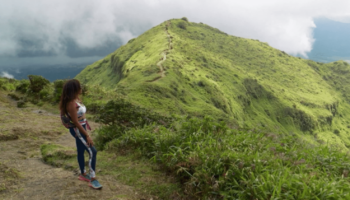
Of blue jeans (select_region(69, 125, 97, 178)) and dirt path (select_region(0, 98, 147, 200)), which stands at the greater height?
blue jeans (select_region(69, 125, 97, 178))

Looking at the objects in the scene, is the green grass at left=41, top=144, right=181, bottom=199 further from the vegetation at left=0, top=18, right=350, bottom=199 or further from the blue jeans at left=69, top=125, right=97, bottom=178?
the blue jeans at left=69, top=125, right=97, bottom=178

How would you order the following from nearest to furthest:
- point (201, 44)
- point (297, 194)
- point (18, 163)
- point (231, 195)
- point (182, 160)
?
point (297, 194) < point (231, 195) < point (182, 160) < point (18, 163) < point (201, 44)

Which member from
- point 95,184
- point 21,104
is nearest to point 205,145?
point 95,184

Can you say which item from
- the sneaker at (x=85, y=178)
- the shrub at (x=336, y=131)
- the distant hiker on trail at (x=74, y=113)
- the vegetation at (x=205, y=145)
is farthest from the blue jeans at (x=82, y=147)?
the shrub at (x=336, y=131)

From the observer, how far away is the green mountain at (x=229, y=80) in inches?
2022

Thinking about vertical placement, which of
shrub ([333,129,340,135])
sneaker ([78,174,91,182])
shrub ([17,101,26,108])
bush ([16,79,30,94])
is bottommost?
shrub ([333,129,340,135])

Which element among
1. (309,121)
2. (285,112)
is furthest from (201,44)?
(309,121)

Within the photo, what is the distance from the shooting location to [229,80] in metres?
88.8

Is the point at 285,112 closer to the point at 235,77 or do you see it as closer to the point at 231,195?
the point at 235,77

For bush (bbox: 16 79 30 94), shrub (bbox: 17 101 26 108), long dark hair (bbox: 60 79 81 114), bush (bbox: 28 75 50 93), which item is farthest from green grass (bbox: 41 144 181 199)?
bush (bbox: 16 79 30 94)

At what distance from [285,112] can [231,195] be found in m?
99.9

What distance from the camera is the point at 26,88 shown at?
859 inches

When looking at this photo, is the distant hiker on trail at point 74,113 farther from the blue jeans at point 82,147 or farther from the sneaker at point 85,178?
the sneaker at point 85,178

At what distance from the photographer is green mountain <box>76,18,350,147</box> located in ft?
169
